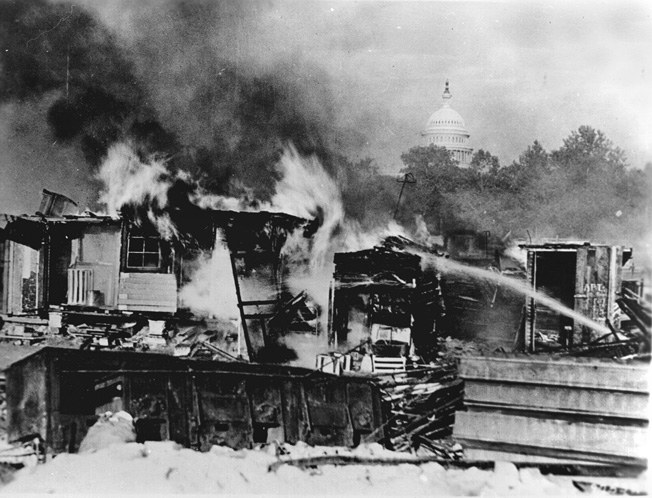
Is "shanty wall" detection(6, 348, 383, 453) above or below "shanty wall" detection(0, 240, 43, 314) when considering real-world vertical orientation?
below

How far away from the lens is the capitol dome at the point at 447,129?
5.07m

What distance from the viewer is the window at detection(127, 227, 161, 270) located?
17.8 ft

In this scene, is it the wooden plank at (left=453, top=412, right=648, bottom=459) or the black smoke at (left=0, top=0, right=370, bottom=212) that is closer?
the wooden plank at (left=453, top=412, right=648, bottom=459)

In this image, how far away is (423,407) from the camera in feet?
17.1

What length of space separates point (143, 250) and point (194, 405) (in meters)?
1.52

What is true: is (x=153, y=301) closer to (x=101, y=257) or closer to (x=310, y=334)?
(x=101, y=257)

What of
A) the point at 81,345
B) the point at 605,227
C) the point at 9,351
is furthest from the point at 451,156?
the point at 9,351

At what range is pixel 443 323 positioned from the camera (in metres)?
5.25

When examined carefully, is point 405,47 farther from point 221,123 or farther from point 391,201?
point 221,123

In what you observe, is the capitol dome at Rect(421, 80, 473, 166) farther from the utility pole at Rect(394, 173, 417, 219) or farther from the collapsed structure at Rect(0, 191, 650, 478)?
the collapsed structure at Rect(0, 191, 650, 478)

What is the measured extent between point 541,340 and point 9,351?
4.91m

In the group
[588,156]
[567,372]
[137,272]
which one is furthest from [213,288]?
[588,156]

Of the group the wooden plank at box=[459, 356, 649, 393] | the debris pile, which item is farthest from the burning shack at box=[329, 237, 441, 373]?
the wooden plank at box=[459, 356, 649, 393]

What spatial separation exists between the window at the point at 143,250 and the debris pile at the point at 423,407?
2411 millimetres
